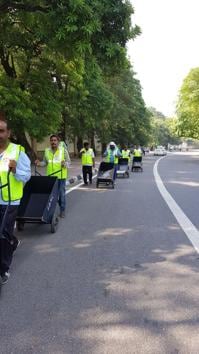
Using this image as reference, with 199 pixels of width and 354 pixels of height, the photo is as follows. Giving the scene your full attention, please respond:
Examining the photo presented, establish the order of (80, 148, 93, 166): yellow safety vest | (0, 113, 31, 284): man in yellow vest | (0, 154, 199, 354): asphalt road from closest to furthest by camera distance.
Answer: (0, 154, 199, 354): asphalt road, (0, 113, 31, 284): man in yellow vest, (80, 148, 93, 166): yellow safety vest

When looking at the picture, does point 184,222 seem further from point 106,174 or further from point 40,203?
point 106,174

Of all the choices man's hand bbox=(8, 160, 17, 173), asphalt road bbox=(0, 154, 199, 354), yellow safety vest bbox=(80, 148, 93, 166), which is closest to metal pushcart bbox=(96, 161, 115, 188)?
yellow safety vest bbox=(80, 148, 93, 166)

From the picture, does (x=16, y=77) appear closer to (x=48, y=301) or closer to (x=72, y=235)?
(x=72, y=235)

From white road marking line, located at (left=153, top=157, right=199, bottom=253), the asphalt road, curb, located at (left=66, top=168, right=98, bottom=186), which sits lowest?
curb, located at (left=66, top=168, right=98, bottom=186)

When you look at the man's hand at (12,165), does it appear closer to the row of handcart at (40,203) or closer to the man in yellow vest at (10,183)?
the man in yellow vest at (10,183)

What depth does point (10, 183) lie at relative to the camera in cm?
518

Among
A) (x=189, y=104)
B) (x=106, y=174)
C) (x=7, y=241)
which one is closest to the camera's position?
(x=7, y=241)

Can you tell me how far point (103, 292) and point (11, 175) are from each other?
160 centimetres

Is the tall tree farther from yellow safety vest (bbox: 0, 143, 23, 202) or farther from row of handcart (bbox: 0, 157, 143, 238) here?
yellow safety vest (bbox: 0, 143, 23, 202)

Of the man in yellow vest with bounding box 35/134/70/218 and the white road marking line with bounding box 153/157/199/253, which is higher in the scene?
the man in yellow vest with bounding box 35/134/70/218

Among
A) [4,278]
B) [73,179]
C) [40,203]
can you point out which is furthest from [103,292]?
[73,179]

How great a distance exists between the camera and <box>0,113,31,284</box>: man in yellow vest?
502 centimetres

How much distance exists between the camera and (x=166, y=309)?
4.62 m

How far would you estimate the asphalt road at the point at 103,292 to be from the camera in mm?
3906
